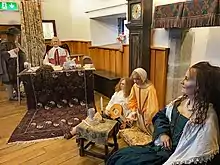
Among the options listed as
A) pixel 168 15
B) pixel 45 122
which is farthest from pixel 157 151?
pixel 45 122

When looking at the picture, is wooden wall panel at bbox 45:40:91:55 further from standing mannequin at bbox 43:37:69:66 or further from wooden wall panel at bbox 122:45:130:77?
wooden wall panel at bbox 122:45:130:77

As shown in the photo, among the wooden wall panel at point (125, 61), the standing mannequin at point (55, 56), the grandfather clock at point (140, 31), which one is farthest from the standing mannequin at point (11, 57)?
the grandfather clock at point (140, 31)

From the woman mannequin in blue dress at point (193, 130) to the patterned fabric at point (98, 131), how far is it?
61cm

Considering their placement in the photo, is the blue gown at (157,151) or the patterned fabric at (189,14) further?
the patterned fabric at (189,14)

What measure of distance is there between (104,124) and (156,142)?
799 millimetres

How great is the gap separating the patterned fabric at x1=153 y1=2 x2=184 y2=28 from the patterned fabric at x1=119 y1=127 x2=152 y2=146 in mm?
1378

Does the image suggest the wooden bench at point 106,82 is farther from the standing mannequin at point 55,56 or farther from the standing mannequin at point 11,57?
the standing mannequin at point 11,57

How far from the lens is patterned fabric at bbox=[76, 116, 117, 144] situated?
2193mm

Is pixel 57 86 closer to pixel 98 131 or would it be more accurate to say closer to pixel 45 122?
pixel 45 122

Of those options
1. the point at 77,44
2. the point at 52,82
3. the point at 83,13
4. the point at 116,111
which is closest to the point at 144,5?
the point at 116,111

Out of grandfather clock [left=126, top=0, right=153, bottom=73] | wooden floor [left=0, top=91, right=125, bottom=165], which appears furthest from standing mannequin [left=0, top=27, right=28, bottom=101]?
grandfather clock [left=126, top=0, right=153, bottom=73]

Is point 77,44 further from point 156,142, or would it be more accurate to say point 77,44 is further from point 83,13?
point 156,142

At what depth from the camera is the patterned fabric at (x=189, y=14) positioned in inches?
83.2

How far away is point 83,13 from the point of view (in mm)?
5723
